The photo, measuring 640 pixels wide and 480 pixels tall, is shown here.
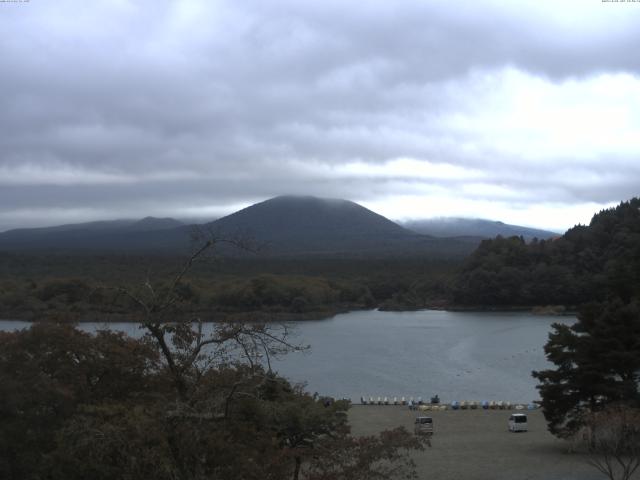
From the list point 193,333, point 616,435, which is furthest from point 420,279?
point 193,333

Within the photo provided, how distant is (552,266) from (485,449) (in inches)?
1609

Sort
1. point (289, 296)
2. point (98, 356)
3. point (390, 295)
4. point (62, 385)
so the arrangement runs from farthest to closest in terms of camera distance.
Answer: point (390, 295), point (289, 296), point (98, 356), point (62, 385)

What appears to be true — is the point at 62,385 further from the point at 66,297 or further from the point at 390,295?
the point at 390,295

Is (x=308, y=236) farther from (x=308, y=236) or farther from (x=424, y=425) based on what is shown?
(x=424, y=425)

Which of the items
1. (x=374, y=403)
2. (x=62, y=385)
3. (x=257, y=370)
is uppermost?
(x=257, y=370)

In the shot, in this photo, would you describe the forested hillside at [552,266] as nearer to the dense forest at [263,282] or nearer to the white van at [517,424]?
the dense forest at [263,282]

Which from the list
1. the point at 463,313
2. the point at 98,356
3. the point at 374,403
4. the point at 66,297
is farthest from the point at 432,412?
the point at 463,313

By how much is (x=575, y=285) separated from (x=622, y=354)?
40.3 meters

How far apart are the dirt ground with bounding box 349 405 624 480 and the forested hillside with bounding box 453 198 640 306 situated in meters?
33.6

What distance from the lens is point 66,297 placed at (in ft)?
107

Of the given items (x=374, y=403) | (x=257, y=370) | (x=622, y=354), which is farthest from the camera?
(x=374, y=403)

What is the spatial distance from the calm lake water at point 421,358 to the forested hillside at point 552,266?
244 inches

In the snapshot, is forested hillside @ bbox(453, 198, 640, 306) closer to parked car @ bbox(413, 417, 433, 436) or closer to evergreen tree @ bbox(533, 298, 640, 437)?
parked car @ bbox(413, 417, 433, 436)

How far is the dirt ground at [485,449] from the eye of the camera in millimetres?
12023
